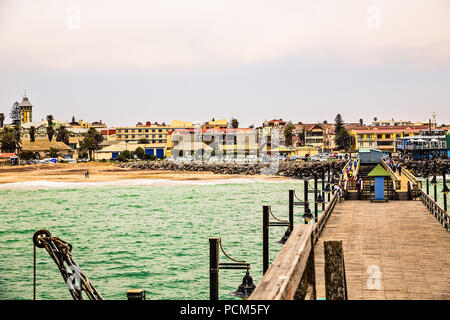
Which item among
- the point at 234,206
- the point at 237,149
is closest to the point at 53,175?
the point at 234,206

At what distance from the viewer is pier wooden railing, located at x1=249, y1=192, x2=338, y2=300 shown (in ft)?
18.1

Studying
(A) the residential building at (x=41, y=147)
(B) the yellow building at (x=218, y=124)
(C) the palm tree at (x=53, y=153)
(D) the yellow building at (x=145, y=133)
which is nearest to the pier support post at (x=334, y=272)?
(C) the palm tree at (x=53, y=153)

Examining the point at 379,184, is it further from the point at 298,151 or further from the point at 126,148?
the point at 126,148

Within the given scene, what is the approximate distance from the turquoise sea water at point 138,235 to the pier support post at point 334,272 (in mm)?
12789

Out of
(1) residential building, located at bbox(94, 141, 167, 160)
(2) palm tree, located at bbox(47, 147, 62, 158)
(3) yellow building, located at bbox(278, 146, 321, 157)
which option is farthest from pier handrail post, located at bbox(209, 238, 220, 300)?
(1) residential building, located at bbox(94, 141, 167, 160)

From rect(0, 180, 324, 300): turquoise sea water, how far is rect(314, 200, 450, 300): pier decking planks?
4.01 meters

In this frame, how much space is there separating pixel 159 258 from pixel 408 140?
101991 mm

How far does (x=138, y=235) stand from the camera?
116ft

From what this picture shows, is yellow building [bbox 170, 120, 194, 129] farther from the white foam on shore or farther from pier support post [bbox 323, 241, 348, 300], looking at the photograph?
pier support post [bbox 323, 241, 348, 300]

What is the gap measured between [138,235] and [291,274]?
30.1 meters

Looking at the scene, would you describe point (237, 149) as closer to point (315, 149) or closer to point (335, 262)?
point (315, 149)

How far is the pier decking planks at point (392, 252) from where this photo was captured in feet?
45.7

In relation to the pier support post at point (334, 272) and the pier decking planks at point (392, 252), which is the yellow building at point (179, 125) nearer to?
the pier decking planks at point (392, 252)
